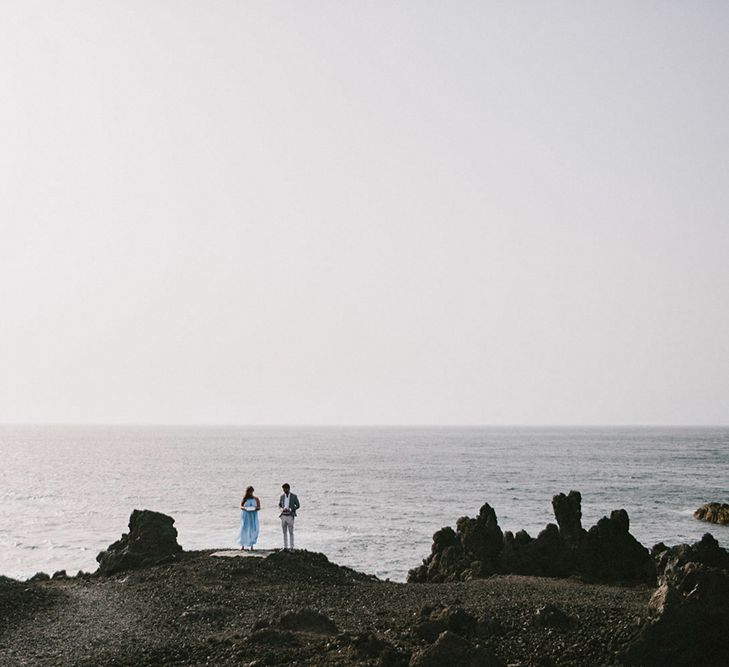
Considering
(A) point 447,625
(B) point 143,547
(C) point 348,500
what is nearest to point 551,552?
(A) point 447,625

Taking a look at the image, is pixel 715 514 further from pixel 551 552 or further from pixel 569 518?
pixel 551 552

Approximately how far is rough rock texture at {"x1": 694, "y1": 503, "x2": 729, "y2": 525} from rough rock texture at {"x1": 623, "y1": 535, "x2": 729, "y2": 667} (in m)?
49.3

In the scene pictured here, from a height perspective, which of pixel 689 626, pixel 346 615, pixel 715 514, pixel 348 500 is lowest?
pixel 348 500

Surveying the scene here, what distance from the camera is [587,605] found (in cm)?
2197

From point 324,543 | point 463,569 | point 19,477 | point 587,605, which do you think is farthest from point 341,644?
point 19,477

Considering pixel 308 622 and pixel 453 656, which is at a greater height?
pixel 453 656

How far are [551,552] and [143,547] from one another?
61.7 ft

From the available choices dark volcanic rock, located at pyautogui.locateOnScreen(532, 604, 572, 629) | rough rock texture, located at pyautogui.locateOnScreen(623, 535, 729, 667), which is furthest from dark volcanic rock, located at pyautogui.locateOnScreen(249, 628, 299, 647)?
rough rock texture, located at pyautogui.locateOnScreen(623, 535, 729, 667)

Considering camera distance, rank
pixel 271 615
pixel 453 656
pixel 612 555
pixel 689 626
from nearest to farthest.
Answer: pixel 453 656 → pixel 689 626 → pixel 271 615 → pixel 612 555

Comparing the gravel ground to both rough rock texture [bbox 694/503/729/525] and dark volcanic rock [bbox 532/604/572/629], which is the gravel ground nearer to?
dark volcanic rock [bbox 532/604/572/629]

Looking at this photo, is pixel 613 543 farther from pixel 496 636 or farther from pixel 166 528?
pixel 166 528

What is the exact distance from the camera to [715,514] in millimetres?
62031

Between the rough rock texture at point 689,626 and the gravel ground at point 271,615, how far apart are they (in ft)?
3.11

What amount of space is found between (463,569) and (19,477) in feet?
347
